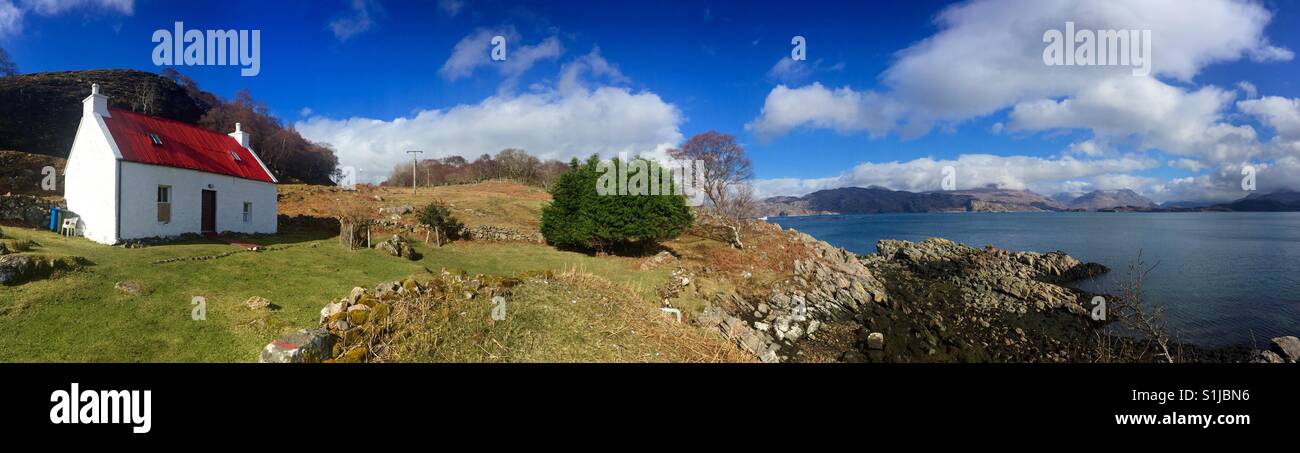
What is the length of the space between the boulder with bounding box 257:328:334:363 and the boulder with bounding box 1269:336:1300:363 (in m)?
17.7

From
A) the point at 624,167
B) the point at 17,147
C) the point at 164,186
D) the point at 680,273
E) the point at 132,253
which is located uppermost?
the point at 17,147

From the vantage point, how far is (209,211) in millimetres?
12094

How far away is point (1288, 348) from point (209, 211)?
27.5 metres

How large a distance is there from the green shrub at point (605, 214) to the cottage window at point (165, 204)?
10.3 m

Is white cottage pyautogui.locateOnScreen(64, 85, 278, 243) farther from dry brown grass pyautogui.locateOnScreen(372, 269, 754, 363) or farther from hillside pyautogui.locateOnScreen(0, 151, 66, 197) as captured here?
dry brown grass pyautogui.locateOnScreen(372, 269, 754, 363)

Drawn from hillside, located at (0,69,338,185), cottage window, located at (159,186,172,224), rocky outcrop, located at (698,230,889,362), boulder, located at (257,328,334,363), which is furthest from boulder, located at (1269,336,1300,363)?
hillside, located at (0,69,338,185)

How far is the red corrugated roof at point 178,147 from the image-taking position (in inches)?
400

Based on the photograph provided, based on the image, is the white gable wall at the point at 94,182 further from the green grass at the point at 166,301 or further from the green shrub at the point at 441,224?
the green shrub at the point at 441,224

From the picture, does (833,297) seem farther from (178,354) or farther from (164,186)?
(164,186)

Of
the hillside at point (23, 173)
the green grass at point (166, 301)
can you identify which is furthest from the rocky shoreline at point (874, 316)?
the hillside at point (23, 173)

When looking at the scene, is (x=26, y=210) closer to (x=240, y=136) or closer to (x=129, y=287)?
(x=240, y=136)

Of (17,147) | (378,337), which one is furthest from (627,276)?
(17,147)

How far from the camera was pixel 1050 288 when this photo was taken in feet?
57.6
